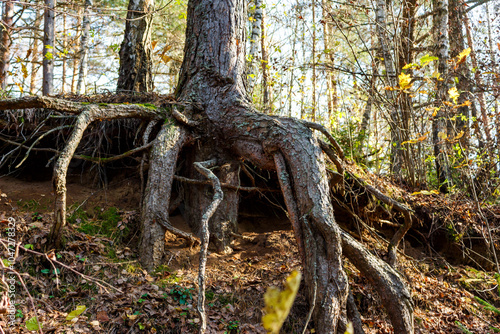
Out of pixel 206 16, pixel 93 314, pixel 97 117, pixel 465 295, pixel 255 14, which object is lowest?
pixel 465 295

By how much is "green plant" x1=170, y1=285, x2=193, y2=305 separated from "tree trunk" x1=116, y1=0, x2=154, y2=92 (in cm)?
397

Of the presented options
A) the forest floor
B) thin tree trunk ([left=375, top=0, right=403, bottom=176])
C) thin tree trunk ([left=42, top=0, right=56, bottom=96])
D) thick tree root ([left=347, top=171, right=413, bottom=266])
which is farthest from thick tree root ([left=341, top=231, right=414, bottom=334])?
thin tree trunk ([left=42, top=0, right=56, bottom=96])

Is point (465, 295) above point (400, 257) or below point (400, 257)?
below

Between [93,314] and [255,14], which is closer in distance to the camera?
[93,314]

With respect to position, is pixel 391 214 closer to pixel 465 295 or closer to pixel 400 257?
pixel 400 257

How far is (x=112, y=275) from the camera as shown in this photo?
3.59 metres

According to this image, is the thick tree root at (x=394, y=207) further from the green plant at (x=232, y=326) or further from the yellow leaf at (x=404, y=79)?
the green plant at (x=232, y=326)

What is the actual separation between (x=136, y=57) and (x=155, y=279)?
4363 millimetres

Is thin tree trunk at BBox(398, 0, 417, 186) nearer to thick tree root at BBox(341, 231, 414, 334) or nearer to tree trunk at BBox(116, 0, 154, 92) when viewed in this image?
thick tree root at BBox(341, 231, 414, 334)

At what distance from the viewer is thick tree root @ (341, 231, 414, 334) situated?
3.21 metres

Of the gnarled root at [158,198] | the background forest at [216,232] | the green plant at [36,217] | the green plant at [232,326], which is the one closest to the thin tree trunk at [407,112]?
the background forest at [216,232]

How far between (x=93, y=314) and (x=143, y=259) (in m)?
0.85

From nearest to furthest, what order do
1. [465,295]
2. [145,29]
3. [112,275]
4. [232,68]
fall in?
[112,275], [465,295], [232,68], [145,29]

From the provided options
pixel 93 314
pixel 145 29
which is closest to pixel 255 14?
pixel 145 29
